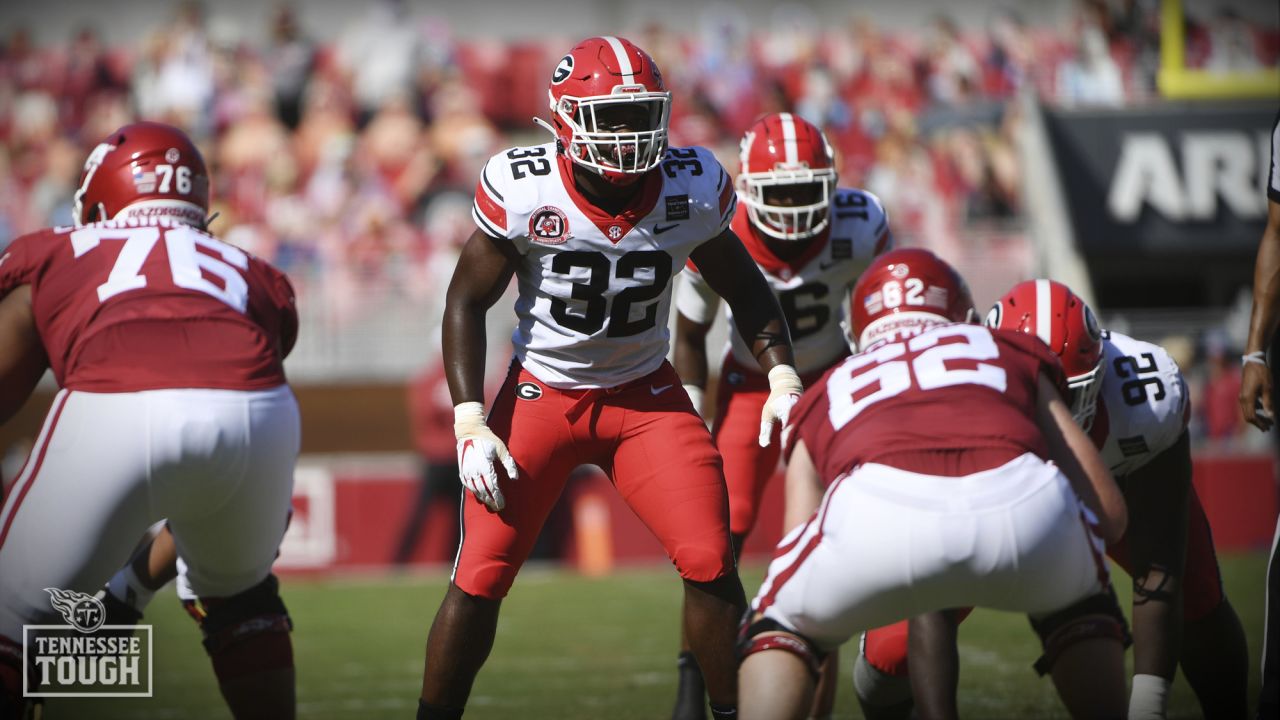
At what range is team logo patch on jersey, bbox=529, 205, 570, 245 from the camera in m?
4.25

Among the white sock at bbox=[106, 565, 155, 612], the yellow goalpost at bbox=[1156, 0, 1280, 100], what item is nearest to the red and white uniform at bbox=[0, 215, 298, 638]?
the white sock at bbox=[106, 565, 155, 612]

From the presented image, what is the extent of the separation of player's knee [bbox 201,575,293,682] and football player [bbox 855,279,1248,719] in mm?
1809

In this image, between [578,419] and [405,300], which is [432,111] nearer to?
[405,300]

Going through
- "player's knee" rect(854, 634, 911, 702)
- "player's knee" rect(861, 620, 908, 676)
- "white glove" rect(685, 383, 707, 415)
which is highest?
"white glove" rect(685, 383, 707, 415)

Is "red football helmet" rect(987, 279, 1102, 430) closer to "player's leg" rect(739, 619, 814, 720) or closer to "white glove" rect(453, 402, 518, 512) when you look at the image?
"player's leg" rect(739, 619, 814, 720)

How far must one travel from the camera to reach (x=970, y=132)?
48.6 ft

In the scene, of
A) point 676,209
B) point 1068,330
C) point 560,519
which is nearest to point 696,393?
point 676,209

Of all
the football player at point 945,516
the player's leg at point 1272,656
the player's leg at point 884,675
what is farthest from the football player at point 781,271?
the football player at point 945,516

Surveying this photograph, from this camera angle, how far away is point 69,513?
3512 millimetres

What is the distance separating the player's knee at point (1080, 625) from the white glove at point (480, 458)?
5.14ft

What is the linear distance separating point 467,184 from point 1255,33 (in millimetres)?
8634

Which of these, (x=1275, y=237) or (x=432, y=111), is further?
(x=432, y=111)

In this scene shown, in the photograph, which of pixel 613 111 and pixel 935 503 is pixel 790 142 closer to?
pixel 613 111

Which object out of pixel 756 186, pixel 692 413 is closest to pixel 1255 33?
pixel 756 186
